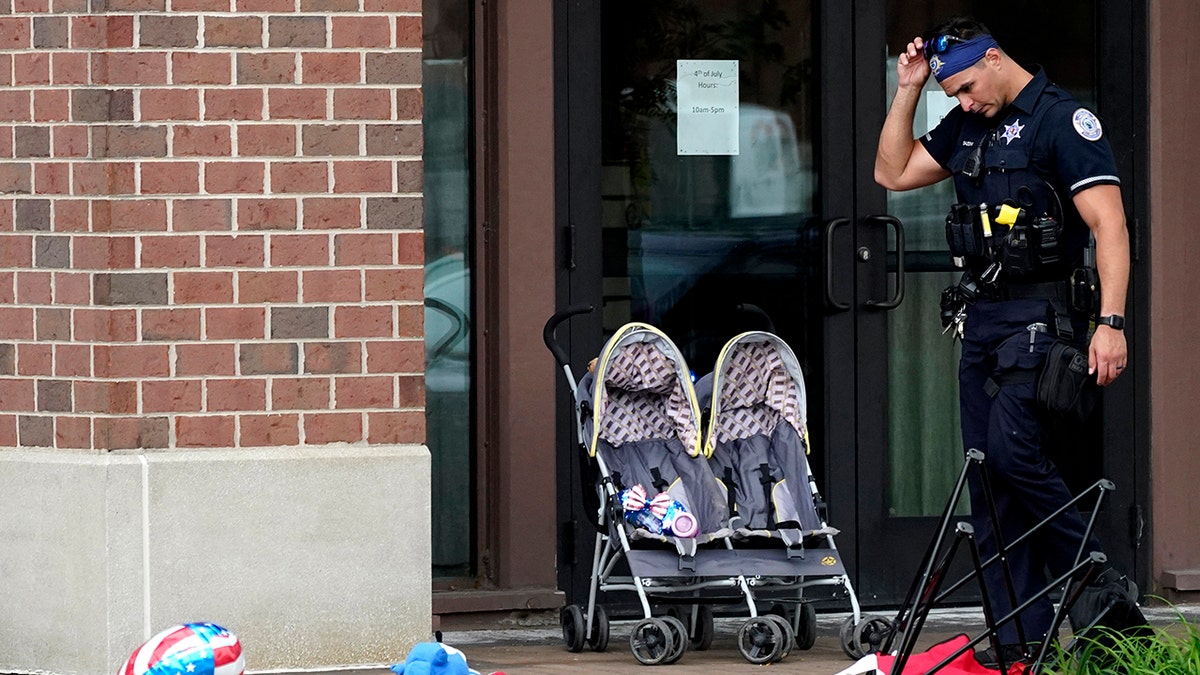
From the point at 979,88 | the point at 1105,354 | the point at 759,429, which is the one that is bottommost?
the point at 759,429

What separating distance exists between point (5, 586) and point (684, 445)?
2.18 metres

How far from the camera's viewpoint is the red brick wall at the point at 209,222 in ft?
18.8

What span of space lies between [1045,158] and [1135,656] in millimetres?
1545

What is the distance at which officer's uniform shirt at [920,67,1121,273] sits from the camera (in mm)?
5512

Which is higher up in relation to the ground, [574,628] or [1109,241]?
[1109,241]

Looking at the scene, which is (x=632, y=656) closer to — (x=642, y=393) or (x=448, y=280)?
(x=642, y=393)

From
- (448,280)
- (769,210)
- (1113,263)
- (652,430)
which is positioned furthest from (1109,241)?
(448,280)

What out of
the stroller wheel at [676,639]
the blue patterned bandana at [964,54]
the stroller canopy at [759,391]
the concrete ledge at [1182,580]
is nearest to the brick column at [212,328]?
the stroller wheel at [676,639]

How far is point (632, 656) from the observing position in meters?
6.38

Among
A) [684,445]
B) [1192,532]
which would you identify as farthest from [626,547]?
[1192,532]

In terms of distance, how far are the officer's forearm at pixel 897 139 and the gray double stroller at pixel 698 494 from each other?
0.70 m

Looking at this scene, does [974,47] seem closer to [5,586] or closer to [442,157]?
[442,157]

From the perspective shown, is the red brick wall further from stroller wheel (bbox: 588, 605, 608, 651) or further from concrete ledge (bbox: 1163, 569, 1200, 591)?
concrete ledge (bbox: 1163, 569, 1200, 591)

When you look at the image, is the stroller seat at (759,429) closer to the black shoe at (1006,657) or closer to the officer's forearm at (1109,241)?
the black shoe at (1006,657)
